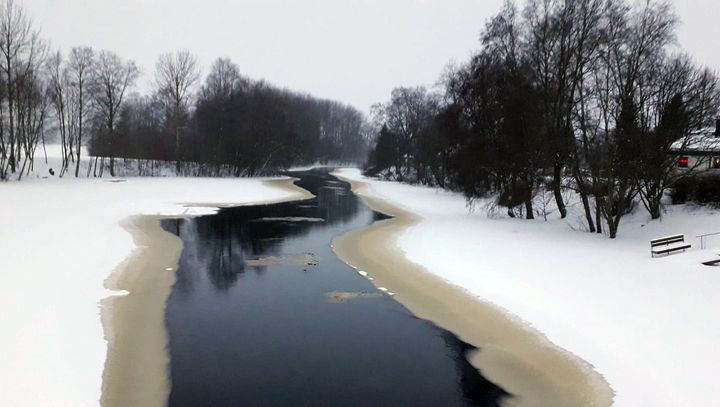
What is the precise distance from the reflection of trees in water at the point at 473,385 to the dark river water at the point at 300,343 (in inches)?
0.7

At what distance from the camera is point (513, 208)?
3052 cm

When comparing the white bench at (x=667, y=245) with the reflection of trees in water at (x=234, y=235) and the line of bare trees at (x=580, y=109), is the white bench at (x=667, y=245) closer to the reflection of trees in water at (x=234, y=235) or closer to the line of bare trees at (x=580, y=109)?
the line of bare trees at (x=580, y=109)

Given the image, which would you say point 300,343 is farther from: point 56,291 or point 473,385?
point 56,291

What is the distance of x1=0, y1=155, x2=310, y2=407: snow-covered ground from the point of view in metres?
7.95

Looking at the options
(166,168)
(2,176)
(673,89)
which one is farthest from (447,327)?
(166,168)

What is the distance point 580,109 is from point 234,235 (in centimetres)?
1833

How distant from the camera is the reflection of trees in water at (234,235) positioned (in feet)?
52.6

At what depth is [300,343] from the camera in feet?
33.1

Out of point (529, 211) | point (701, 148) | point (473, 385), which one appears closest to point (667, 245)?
point (701, 148)

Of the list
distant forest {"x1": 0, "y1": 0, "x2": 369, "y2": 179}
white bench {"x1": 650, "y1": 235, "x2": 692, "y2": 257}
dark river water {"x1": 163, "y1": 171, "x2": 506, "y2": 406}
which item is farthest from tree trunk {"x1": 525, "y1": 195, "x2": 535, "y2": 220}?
distant forest {"x1": 0, "y1": 0, "x2": 369, "y2": 179}

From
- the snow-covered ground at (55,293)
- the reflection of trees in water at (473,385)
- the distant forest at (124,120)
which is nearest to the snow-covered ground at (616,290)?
the reflection of trees in water at (473,385)

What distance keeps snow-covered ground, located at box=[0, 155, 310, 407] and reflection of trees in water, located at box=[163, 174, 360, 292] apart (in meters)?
2.32

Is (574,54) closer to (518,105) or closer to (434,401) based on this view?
(518,105)

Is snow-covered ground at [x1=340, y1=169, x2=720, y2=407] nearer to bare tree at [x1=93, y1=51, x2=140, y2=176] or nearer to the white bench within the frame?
the white bench
